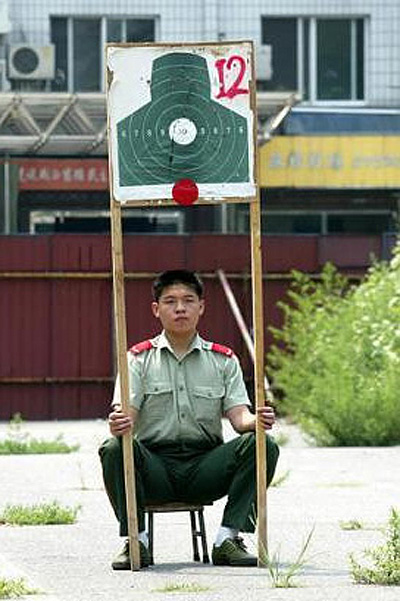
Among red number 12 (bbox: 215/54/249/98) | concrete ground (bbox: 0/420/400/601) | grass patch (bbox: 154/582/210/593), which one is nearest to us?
grass patch (bbox: 154/582/210/593)

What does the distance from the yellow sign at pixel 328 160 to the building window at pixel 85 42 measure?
3.51m

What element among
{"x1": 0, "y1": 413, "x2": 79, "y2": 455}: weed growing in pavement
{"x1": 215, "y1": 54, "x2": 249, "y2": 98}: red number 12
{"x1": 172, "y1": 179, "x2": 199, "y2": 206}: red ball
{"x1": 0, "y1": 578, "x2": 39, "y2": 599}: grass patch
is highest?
{"x1": 215, "y1": 54, "x2": 249, "y2": 98}: red number 12

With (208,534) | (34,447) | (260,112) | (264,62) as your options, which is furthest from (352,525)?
(264,62)

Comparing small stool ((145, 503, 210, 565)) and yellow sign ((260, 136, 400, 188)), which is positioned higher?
yellow sign ((260, 136, 400, 188))

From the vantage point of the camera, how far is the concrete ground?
905 cm

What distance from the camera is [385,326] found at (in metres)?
22.6

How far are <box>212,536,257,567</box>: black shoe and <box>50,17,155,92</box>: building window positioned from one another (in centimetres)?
2806

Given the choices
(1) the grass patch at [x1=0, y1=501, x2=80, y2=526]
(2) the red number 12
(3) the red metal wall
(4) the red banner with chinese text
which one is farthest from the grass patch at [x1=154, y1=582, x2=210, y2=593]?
(4) the red banner with chinese text

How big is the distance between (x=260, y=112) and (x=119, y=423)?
2540cm

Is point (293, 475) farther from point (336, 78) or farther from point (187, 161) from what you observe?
point (336, 78)

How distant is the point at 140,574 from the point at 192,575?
0.27 metres

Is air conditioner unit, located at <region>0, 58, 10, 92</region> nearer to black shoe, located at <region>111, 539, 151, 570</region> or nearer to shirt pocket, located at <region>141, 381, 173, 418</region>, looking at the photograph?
shirt pocket, located at <region>141, 381, 173, 418</region>

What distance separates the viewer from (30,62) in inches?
1400

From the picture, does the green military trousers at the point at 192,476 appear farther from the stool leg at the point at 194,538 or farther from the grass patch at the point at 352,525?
the grass patch at the point at 352,525
